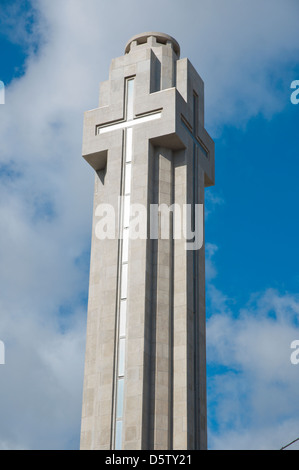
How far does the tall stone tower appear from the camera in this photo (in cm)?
4038

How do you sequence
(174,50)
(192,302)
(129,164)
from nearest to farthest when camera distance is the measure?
(192,302) → (129,164) → (174,50)

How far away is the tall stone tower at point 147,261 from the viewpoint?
4038 cm

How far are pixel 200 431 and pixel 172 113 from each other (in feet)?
63.0

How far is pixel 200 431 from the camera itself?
41594mm

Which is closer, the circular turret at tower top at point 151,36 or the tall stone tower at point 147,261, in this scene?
the tall stone tower at point 147,261

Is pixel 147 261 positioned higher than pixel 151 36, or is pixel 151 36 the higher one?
pixel 151 36

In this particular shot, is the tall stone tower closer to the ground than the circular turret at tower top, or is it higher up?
closer to the ground

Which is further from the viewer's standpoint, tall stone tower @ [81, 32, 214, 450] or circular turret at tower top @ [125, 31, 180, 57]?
circular turret at tower top @ [125, 31, 180, 57]

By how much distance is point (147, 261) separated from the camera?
43562mm

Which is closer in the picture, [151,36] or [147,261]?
[147,261]

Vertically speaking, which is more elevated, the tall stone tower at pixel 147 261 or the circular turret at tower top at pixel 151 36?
the circular turret at tower top at pixel 151 36
